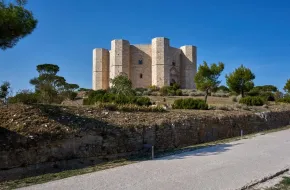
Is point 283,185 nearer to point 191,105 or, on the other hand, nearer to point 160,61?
point 191,105

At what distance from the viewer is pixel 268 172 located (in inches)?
208

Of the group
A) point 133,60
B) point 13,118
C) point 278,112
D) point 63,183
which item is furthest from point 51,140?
point 133,60

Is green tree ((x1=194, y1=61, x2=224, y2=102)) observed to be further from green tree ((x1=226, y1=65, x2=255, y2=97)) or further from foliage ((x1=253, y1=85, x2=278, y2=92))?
foliage ((x1=253, y1=85, x2=278, y2=92))

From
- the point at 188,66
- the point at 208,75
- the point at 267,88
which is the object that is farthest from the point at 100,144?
the point at 267,88

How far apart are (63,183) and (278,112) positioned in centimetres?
1507

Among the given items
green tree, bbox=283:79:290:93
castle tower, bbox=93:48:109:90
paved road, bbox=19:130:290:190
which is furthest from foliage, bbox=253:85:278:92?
paved road, bbox=19:130:290:190

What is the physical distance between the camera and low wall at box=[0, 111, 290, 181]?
5.87 metres

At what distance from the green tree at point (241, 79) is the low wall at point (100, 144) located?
17691mm

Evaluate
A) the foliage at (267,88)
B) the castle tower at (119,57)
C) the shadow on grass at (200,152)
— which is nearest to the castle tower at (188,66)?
the castle tower at (119,57)

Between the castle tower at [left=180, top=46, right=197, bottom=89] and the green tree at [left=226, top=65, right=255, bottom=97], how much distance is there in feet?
68.8

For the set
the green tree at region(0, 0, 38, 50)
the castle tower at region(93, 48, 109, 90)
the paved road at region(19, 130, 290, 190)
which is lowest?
the paved road at region(19, 130, 290, 190)

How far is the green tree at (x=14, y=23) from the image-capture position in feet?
21.3

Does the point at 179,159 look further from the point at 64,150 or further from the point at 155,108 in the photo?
the point at 155,108

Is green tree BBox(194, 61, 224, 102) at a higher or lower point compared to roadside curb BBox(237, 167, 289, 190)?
higher
